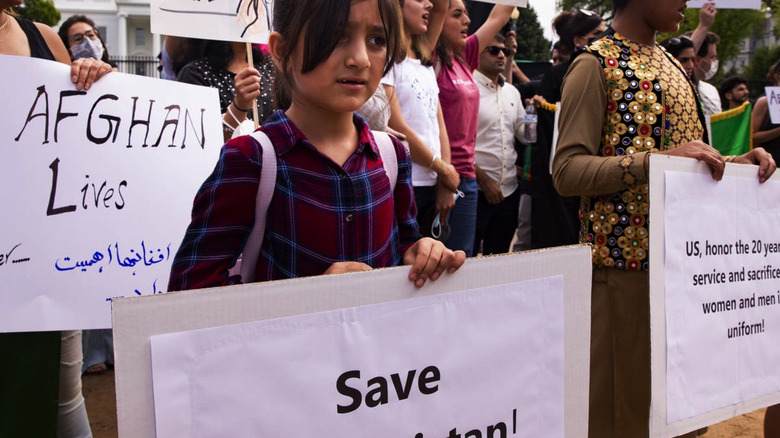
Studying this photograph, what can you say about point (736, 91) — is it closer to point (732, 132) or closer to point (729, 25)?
point (732, 132)

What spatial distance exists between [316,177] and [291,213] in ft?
0.31

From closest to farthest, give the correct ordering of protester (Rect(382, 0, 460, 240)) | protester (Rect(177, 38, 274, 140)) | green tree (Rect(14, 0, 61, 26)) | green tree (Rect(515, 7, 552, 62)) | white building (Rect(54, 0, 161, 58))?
protester (Rect(177, 38, 274, 140)) < protester (Rect(382, 0, 460, 240)) < green tree (Rect(14, 0, 61, 26)) < green tree (Rect(515, 7, 552, 62)) < white building (Rect(54, 0, 161, 58))

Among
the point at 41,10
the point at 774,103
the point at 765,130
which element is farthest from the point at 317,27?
the point at 41,10

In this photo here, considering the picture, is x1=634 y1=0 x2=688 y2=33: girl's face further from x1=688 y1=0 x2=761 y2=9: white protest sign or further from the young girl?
x1=688 y1=0 x2=761 y2=9: white protest sign

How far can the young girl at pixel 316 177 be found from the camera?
1.36m

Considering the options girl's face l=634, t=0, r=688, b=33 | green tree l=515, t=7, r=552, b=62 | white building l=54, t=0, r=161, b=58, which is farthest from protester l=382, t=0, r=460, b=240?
white building l=54, t=0, r=161, b=58

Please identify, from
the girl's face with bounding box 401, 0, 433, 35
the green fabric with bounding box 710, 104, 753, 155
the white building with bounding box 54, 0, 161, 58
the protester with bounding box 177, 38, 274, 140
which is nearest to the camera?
the protester with bounding box 177, 38, 274, 140

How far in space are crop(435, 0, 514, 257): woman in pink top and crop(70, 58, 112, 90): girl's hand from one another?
79.6 inches

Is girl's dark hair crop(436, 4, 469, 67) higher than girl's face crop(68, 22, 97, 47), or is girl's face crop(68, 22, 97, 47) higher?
girl's face crop(68, 22, 97, 47)

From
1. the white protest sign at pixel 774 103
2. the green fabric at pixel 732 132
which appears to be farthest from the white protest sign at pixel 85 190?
the white protest sign at pixel 774 103

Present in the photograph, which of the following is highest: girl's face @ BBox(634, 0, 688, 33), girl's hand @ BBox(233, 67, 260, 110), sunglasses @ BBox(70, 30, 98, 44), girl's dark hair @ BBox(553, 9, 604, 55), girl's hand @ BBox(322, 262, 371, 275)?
girl's dark hair @ BBox(553, 9, 604, 55)

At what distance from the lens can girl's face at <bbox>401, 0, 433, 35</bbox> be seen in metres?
3.05

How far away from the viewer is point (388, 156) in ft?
5.29

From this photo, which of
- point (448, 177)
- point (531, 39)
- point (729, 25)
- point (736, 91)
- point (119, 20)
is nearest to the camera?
point (448, 177)
